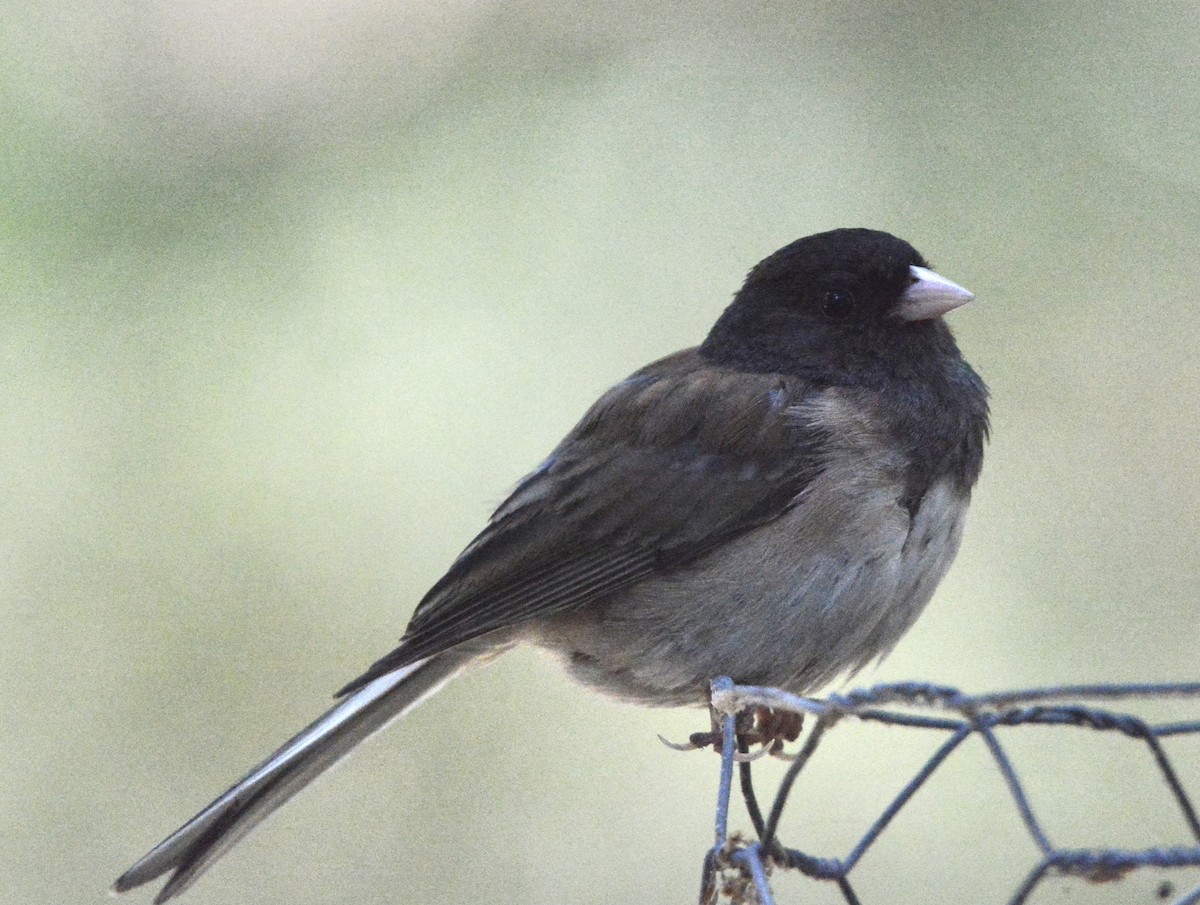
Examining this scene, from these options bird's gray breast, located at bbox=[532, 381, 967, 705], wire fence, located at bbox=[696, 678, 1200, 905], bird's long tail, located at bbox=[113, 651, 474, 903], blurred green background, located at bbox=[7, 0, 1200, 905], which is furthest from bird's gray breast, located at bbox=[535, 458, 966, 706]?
blurred green background, located at bbox=[7, 0, 1200, 905]

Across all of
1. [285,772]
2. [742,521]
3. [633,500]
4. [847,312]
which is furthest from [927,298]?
[285,772]

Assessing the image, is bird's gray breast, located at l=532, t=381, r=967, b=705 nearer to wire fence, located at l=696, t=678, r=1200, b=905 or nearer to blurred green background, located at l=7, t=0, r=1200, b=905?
wire fence, located at l=696, t=678, r=1200, b=905

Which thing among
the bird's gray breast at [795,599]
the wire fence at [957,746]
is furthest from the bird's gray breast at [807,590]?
the wire fence at [957,746]

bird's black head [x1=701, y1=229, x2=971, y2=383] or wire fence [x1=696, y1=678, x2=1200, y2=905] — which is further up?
bird's black head [x1=701, y1=229, x2=971, y2=383]

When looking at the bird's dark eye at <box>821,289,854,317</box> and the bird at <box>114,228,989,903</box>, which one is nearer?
the bird at <box>114,228,989,903</box>

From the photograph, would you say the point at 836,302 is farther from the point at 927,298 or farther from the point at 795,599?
the point at 795,599

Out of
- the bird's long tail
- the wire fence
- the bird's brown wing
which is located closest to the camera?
the wire fence

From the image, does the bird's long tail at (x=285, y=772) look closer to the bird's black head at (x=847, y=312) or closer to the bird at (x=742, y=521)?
the bird at (x=742, y=521)
